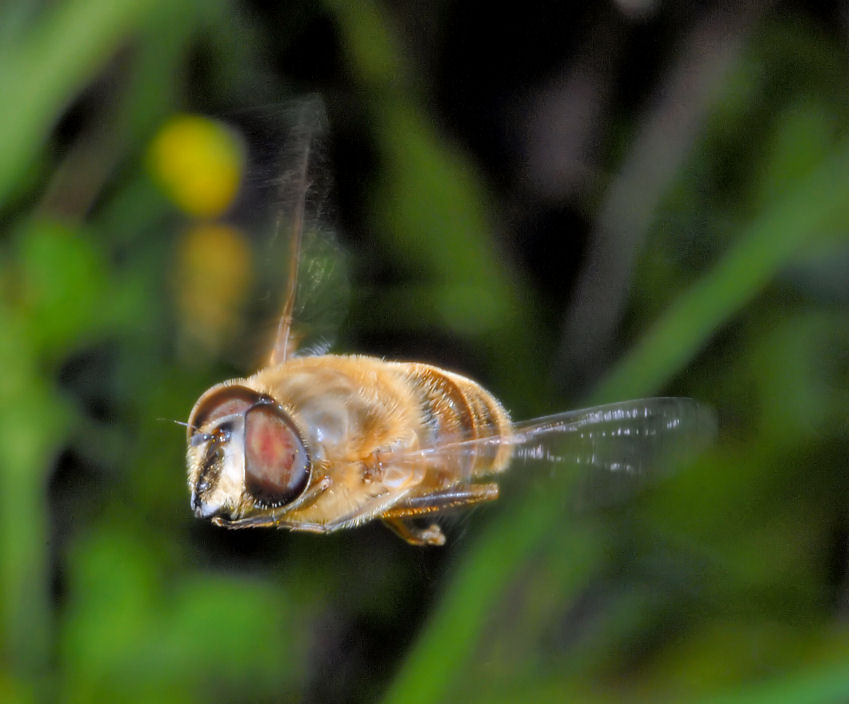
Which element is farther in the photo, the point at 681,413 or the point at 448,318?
the point at 448,318

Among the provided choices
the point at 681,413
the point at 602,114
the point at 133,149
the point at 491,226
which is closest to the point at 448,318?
the point at 491,226

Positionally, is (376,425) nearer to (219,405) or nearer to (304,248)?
(219,405)

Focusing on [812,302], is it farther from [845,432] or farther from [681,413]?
[681,413]

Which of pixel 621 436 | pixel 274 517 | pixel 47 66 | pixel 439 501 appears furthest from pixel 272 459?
pixel 47 66

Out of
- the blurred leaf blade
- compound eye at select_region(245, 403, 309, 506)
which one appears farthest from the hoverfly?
the blurred leaf blade


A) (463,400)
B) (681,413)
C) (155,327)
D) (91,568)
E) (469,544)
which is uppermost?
(681,413)

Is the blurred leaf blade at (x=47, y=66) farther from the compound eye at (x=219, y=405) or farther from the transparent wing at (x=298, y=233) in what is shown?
the compound eye at (x=219, y=405)
